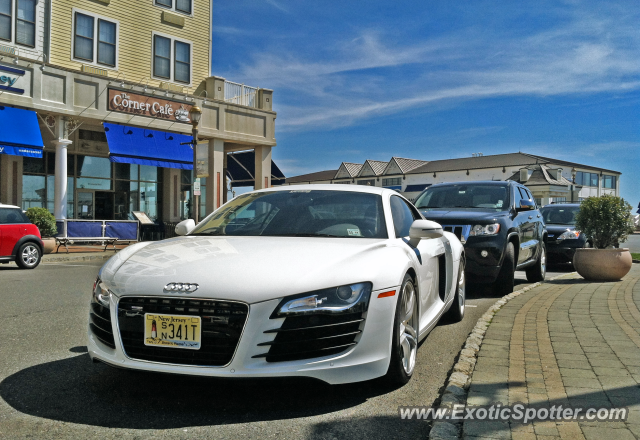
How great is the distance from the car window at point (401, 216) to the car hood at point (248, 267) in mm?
642

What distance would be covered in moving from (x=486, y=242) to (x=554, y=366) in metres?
4.09

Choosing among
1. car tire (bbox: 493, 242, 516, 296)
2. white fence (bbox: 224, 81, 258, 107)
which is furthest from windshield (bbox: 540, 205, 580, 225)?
white fence (bbox: 224, 81, 258, 107)

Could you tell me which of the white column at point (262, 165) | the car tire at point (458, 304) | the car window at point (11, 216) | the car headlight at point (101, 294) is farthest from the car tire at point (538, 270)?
→ the white column at point (262, 165)

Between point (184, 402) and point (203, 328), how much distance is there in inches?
24.1

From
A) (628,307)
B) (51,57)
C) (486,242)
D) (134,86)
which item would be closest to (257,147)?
(134,86)

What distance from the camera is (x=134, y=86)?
860 inches

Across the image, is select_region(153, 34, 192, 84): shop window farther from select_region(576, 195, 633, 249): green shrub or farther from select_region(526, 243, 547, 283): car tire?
select_region(576, 195, 633, 249): green shrub

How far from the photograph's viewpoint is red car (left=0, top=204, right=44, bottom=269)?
512 inches

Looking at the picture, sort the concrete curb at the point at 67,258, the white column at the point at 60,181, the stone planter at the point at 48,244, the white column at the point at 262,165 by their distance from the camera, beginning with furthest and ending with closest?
the white column at the point at 262,165 → the white column at the point at 60,181 → the stone planter at the point at 48,244 → the concrete curb at the point at 67,258

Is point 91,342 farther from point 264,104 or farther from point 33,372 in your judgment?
point 264,104

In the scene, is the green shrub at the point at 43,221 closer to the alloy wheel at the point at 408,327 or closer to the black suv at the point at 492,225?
the black suv at the point at 492,225

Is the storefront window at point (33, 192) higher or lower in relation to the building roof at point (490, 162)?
lower

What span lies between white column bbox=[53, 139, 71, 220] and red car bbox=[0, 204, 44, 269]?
6657 millimetres

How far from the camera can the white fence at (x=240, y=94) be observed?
25.6m
